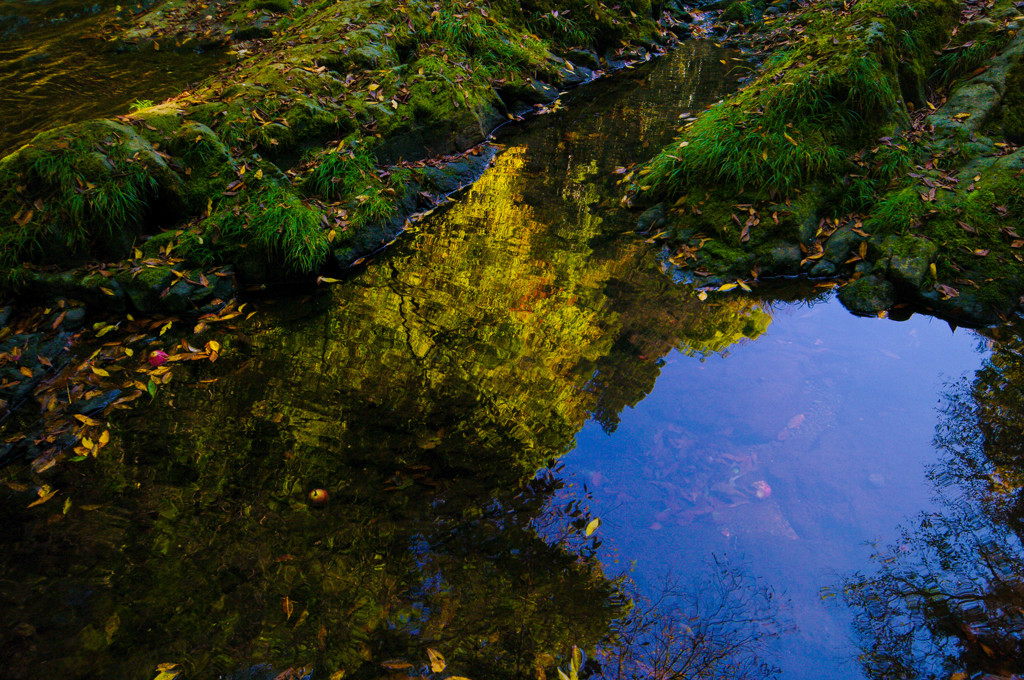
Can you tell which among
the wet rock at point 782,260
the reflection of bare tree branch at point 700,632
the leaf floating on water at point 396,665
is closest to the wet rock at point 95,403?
the leaf floating on water at point 396,665

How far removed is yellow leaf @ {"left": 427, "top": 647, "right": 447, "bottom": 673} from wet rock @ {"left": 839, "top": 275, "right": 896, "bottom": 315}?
174 inches

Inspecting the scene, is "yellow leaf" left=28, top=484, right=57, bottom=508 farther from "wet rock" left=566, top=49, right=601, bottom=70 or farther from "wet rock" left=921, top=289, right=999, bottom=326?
"wet rock" left=566, top=49, right=601, bottom=70

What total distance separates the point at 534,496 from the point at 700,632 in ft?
3.85

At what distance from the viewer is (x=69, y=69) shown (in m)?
8.98

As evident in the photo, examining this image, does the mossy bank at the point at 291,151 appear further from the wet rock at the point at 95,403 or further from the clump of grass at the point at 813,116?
the clump of grass at the point at 813,116

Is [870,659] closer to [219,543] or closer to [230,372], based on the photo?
[219,543]

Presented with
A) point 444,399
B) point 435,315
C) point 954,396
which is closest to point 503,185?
point 435,315

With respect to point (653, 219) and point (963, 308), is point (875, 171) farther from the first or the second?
point (653, 219)

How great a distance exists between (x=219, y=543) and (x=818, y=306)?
198 inches

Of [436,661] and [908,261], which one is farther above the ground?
[908,261]

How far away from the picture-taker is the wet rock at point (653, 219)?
599 centimetres

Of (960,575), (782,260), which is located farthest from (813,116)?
(960,575)

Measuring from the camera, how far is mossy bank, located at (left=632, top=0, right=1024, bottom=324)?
16.0ft

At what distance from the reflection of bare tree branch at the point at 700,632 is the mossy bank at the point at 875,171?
309cm
